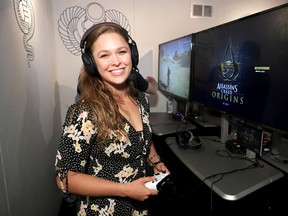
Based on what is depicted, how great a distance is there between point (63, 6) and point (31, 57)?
46.8 inches

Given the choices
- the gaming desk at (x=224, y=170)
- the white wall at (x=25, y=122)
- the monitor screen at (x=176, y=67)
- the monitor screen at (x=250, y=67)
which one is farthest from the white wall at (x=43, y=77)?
the monitor screen at (x=250, y=67)

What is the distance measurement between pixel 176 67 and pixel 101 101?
135 centimetres

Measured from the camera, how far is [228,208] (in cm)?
95

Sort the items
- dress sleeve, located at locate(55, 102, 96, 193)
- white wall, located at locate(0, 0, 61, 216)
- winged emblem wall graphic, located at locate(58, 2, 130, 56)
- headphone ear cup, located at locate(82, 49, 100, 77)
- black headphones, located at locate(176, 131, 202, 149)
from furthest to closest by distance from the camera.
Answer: winged emblem wall graphic, located at locate(58, 2, 130, 56), black headphones, located at locate(176, 131, 202, 149), white wall, located at locate(0, 0, 61, 216), headphone ear cup, located at locate(82, 49, 100, 77), dress sleeve, located at locate(55, 102, 96, 193)

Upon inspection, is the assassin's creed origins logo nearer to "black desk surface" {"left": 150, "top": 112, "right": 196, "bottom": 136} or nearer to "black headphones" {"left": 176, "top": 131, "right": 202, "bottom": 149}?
"black headphones" {"left": 176, "top": 131, "right": 202, "bottom": 149}

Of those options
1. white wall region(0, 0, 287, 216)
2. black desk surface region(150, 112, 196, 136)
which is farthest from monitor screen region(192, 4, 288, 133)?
white wall region(0, 0, 287, 216)

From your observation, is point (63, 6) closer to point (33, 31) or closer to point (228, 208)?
point (33, 31)

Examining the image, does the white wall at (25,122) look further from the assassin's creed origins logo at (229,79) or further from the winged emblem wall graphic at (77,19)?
the assassin's creed origins logo at (229,79)

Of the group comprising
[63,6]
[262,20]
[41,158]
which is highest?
[63,6]

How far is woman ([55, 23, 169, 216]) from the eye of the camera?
2.46 ft

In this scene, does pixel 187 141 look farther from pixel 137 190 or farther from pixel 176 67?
pixel 176 67

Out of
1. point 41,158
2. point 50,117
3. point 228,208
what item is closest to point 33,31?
point 50,117

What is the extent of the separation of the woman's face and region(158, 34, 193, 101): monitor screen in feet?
3.23

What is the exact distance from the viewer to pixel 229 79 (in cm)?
130
